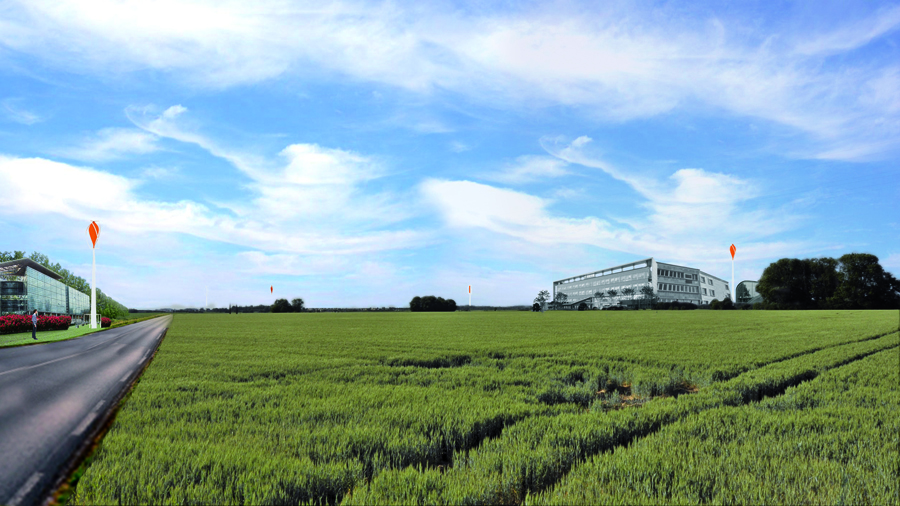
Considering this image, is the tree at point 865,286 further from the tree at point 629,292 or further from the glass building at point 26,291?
the glass building at point 26,291

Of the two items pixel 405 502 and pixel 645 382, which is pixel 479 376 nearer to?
pixel 645 382

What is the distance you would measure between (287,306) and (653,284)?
114902 millimetres

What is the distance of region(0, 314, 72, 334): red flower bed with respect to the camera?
1163 inches

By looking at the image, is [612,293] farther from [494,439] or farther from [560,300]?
[494,439]

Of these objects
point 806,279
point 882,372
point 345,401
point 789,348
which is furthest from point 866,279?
point 345,401

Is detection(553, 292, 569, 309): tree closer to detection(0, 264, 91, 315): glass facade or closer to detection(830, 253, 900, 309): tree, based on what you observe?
detection(830, 253, 900, 309): tree

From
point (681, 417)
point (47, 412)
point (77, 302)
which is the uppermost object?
point (77, 302)

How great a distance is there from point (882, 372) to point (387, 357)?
47.9 ft

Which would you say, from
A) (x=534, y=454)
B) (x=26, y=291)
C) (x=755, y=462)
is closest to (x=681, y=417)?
(x=755, y=462)

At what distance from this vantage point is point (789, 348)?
18.5 m

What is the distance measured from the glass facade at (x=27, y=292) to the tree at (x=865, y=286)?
130629 mm

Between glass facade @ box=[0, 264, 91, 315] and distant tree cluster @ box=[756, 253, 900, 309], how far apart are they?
396 ft

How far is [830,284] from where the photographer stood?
3789 inches

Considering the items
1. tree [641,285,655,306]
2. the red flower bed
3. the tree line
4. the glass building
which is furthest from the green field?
tree [641,285,655,306]
